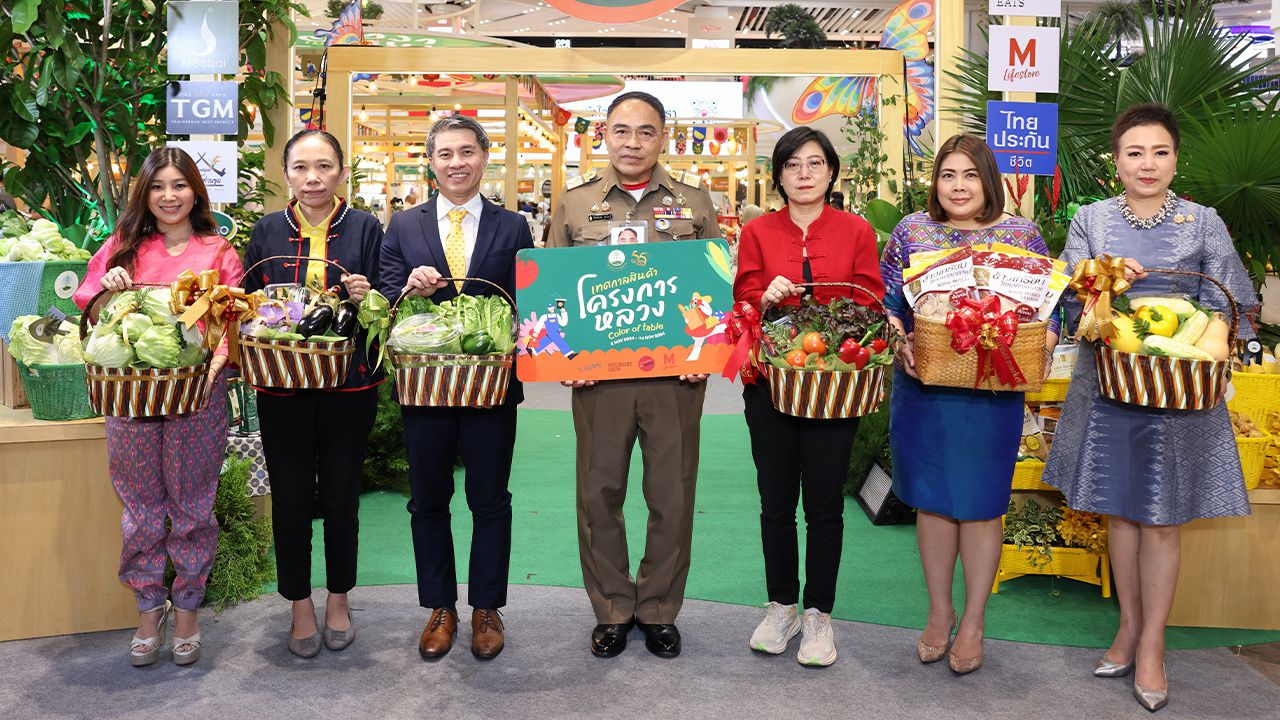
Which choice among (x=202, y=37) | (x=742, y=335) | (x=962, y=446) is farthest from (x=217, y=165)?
(x=962, y=446)

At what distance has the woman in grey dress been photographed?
294 cm

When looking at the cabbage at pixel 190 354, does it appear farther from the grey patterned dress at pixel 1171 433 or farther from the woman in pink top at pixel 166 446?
the grey patterned dress at pixel 1171 433

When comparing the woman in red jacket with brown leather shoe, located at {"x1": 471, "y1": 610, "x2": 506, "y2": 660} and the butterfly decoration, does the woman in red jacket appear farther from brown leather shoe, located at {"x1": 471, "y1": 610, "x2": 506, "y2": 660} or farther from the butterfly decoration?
the butterfly decoration

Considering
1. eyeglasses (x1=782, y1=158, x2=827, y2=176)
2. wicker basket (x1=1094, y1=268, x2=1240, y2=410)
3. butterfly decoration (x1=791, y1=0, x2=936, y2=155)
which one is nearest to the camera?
wicker basket (x1=1094, y1=268, x2=1240, y2=410)

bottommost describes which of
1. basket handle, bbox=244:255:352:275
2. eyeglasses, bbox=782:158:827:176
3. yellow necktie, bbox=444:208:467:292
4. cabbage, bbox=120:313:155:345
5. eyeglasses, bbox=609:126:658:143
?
cabbage, bbox=120:313:155:345

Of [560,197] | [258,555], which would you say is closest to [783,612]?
[560,197]

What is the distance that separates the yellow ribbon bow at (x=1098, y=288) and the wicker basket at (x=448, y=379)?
1534 millimetres

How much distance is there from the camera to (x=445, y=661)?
10.5 ft

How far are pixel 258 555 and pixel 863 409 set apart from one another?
2.34 m

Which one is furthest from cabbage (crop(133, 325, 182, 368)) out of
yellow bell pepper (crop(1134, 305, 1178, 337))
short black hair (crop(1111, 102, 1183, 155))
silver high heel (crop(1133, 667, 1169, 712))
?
silver high heel (crop(1133, 667, 1169, 712))

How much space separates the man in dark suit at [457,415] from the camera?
3.10 metres

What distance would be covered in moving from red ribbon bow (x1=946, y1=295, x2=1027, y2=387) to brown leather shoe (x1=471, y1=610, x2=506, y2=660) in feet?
5.22

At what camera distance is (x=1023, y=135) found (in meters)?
4.34

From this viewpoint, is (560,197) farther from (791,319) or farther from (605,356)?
(791,319)
